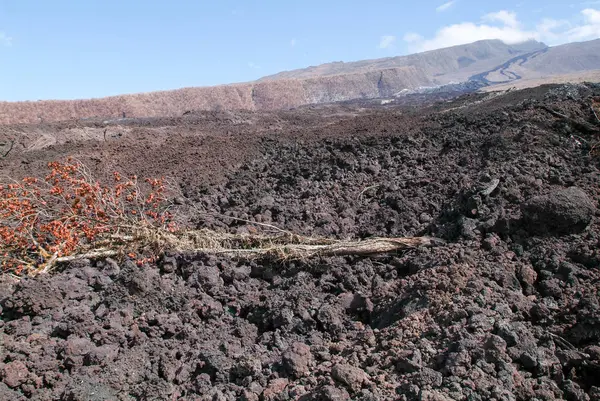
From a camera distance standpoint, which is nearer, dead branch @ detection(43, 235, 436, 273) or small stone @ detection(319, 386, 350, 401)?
small stone @ detection(319, 386, 350, 401)

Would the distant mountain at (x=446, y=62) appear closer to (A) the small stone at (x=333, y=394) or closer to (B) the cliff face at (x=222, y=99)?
(B) the cliff face at (x=222, y=99)

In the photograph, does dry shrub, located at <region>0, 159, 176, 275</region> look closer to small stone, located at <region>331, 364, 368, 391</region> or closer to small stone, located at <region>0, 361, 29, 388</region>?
small stone, located at <region>0, 361, 29, 388</region>

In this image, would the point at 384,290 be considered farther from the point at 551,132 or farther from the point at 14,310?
the point at 551,132

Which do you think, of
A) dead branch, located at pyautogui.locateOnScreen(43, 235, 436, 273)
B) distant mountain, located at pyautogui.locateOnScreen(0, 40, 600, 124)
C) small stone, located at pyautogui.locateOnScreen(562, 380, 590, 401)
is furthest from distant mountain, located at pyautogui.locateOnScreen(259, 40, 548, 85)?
small stone, located at pyautogui.locateOnScreen(562, 380, 590, 401)

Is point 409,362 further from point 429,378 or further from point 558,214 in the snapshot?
point 558,214

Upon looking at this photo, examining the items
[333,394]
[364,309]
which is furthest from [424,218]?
[333,394]

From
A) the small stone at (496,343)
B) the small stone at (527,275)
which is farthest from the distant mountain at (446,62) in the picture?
the small stone at (496,343)
